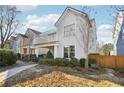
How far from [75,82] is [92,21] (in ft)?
10.6

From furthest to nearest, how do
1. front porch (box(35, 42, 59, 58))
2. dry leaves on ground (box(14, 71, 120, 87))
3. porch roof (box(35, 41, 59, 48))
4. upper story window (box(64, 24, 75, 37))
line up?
1. upper story window (box(64, 24, 75, 37))
2. porch roof (box(35, 41, 59, 48))
3. front porch (box(35, 42, 59, 58))
4. dry leaves on ground (box(14, 71, 120, 87))

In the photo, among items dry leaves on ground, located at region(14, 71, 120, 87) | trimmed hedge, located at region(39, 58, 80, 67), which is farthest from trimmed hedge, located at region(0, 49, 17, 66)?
dry leaves on ground, located at region(14, 71, 120, 87)

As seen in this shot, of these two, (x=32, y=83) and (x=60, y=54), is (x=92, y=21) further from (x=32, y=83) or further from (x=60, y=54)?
(x=32, y=83)

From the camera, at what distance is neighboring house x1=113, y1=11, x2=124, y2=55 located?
31.1 feet

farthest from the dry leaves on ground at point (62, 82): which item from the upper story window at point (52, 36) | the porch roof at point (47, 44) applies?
the upper story window at point (52, 36)

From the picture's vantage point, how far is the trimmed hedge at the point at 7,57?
10362 millimetres

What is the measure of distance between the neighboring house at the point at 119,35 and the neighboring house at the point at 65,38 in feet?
2.83

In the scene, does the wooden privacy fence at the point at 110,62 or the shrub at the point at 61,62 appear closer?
the wooden privacy fence at the point at 110,62

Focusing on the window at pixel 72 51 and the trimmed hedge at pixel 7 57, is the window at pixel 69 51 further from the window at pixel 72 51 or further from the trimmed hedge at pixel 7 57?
the trimmed hedge at pixel 7 57

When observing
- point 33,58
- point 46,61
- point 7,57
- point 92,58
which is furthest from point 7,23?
point 92,58

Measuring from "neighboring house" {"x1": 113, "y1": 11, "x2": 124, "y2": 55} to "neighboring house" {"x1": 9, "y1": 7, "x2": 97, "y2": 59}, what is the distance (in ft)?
2.83

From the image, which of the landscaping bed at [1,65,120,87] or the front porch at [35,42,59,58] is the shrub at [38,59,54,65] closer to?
the front porch at [35,42,59,58]

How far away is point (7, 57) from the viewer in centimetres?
1092

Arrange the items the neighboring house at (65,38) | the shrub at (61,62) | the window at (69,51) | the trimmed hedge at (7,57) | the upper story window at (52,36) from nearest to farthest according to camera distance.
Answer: the shrub at (61,62)
the neighboring house at (65,38)
the trimmed hedge at (7,57)
the window at (69,51)
the upper story window at (52,36)
